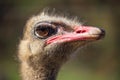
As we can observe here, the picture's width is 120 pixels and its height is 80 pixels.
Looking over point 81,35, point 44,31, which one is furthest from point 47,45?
point 81,35

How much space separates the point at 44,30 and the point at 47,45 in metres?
0.12

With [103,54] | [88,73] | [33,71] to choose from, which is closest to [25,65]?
[33,71]

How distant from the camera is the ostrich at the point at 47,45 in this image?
5.32m

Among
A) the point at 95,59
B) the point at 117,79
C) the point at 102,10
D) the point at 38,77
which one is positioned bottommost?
the point at 38,77

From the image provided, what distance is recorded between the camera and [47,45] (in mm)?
5430

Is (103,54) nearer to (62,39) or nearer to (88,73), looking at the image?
(88,73)

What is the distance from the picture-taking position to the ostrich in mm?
5324

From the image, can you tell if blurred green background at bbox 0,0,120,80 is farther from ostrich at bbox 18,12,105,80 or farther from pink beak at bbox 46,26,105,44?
pink beak at bbox 46,26,105,44

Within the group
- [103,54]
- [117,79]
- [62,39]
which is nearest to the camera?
[62,39]

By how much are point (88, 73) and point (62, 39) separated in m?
7.52

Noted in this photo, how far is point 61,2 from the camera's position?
43.5 ft

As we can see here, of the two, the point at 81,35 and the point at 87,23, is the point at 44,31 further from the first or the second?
the point at 87,23

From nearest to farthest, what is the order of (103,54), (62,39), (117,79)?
(62,39), (117,79), (103,54)

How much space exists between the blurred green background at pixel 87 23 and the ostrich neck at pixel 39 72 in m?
6.53
